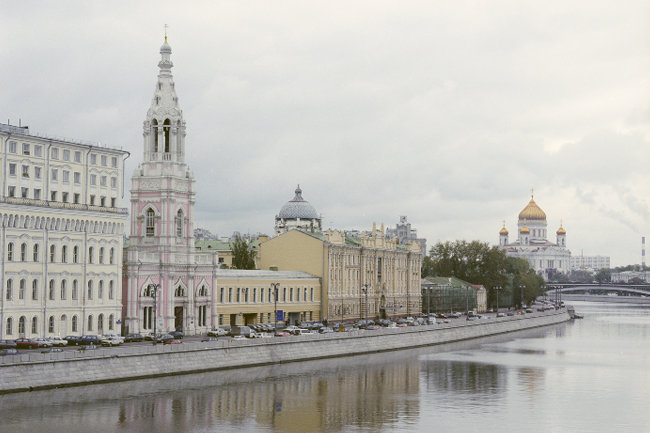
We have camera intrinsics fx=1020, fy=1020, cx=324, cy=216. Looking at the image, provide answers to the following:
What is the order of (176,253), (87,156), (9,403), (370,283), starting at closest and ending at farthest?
1. (9,403)
2. (87,156)
3. (176,253)
4. (370,283)

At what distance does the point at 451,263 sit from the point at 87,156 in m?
98.8

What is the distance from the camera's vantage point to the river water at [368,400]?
5303 cm

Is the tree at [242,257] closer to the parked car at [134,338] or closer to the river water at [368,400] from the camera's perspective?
the river water at [368,400]

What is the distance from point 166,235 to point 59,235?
11.9 metres

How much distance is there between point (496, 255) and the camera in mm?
168750

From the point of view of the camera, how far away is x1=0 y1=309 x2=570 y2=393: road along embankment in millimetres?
58188

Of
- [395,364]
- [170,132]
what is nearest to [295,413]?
[395,364]

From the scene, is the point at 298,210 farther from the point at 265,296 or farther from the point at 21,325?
the point at 21,325

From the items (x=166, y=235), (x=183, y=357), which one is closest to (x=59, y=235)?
(x=166, y=235)

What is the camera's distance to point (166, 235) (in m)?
87.2

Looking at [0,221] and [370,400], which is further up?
[0,221]

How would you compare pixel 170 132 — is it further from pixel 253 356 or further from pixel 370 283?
pixel 370 283

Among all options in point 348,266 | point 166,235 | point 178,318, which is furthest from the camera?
point 348,266

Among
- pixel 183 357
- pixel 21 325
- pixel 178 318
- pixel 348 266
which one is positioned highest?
pixel 348 266
